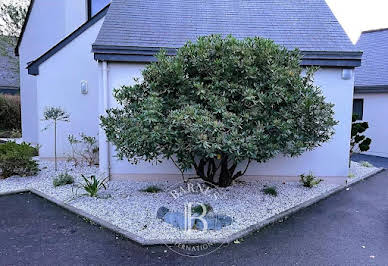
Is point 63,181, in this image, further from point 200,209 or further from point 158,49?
point 158,49

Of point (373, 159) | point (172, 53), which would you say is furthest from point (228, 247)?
point (373, 159)

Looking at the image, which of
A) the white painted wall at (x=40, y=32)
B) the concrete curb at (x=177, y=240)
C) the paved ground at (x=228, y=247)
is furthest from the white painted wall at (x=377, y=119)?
the white painted wall at (x=40, y=32)

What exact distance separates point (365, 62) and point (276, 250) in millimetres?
11989

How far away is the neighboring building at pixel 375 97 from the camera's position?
11359 mm

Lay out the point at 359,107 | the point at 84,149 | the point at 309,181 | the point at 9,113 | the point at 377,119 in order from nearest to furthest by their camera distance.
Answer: the point at 309,181, the point at 84,149, the point at 377,119, the point at 359,107, the point at 9,113

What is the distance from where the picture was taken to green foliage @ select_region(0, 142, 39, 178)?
6824 mm

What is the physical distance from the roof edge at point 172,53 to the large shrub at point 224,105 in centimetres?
117

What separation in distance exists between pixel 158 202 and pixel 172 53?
3.16 meters

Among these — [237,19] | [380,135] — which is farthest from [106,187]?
[380,135]

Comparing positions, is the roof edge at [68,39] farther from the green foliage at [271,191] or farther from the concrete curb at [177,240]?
the green foliage at [271,191]

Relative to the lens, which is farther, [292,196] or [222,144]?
[292,196]

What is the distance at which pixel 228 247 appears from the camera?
3879mm

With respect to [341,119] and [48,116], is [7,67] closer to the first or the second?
[48,116]

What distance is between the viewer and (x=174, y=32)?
7000 millimetres
